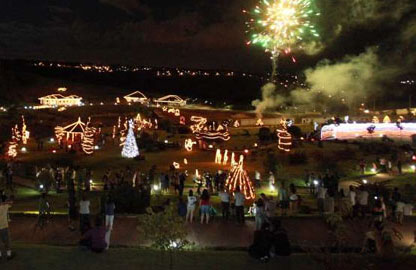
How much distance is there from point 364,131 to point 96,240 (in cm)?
4054

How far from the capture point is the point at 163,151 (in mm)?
40812

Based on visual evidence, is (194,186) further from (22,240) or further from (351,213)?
(22,240)

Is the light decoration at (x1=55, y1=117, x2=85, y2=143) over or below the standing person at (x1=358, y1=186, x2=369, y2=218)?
over

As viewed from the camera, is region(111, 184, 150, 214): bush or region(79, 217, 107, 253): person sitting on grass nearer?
region(79, 217, 107, 253): person sitting on grass

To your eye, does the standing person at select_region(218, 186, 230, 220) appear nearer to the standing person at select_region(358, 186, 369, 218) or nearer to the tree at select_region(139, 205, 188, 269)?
the standing person at select_region(358, 186, 369, 218)

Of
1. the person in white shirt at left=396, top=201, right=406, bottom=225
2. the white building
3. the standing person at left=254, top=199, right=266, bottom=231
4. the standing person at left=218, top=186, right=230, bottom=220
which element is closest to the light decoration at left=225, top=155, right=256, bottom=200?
the standing person at left=218, top=186, right=230, bottom=220

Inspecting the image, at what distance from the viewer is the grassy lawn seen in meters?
10.1

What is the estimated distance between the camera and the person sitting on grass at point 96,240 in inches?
424

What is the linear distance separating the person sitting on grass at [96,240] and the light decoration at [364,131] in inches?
1379

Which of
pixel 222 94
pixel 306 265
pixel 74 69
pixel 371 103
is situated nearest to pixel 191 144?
pixel 306 265

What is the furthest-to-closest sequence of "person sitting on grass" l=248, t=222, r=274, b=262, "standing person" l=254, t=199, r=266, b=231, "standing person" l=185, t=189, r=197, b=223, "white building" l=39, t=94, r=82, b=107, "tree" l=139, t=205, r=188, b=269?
1. "white building" l=39, t=94, r=82, b=107
2. "standing person" l=185, t=189, r=197, b=223
3. "standing person" l=254, t=199, r=266, b=231
4. "person sitting on grass" l=248, t=222, r=274, b=262
5. "tree" l=139, t=205, r=188, b=269

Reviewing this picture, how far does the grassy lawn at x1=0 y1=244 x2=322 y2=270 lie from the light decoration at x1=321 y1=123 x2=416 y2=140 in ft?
112

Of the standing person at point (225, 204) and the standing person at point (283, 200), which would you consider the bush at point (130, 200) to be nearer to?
the standing person at point (225, 204)

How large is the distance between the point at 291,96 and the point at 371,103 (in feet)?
52.5
